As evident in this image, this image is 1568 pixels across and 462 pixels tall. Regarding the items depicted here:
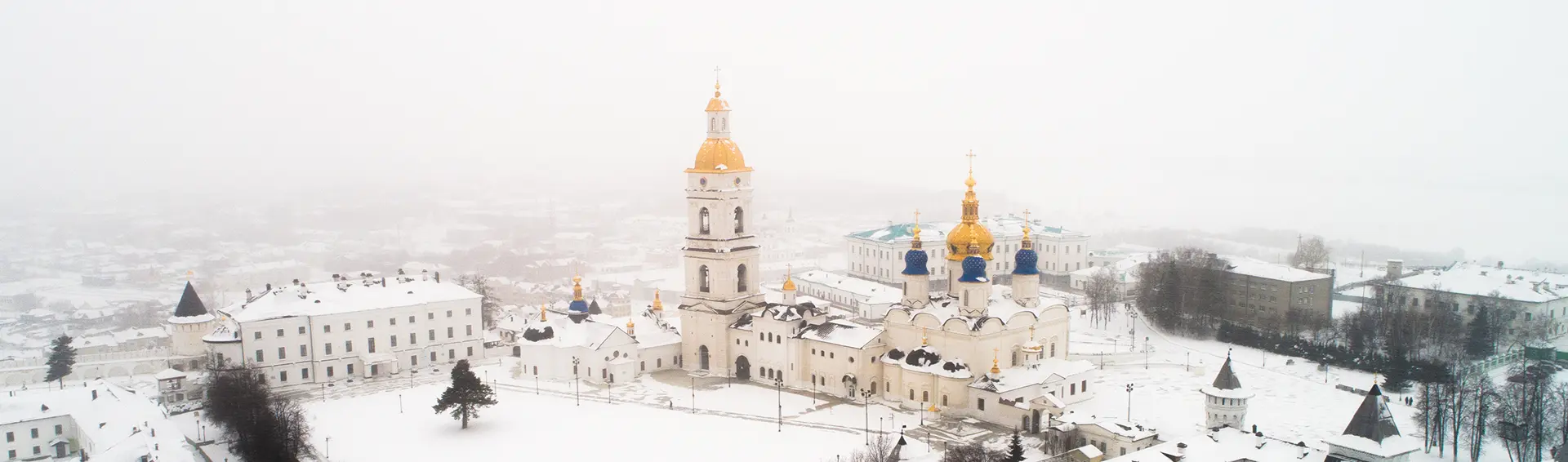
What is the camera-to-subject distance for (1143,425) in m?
26.7

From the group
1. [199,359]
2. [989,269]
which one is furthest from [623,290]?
[989,269]

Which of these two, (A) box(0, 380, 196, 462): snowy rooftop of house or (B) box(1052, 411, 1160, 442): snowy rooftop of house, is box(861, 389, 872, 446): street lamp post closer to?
(B) box(1052, 411, 1160, 442): snowy rooftop of house

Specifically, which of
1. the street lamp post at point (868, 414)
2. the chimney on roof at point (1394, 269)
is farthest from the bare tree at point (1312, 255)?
the street lamp post at point (868, 414)

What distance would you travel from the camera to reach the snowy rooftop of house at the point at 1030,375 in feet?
96.0

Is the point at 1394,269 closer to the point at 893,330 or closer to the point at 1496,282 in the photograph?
the point at 1496,282

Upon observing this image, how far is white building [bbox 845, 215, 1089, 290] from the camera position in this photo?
57.4 m

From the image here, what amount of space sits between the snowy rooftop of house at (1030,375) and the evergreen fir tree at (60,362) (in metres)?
31.4

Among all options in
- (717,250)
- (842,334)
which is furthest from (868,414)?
(717,250)

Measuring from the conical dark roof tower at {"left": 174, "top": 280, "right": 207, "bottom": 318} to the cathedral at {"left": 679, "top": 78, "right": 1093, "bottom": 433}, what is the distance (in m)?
17.7

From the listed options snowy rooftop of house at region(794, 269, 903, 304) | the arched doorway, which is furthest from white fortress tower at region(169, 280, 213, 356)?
snowy rooftop of house at region(794, 269, 903, 304)

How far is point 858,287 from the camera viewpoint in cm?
5172

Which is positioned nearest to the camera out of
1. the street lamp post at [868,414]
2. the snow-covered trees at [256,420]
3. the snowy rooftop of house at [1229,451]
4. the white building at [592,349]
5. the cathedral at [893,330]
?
the snowy rooftop of house at [1229,451]

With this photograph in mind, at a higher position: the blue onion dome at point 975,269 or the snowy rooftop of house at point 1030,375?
the blue onion dome at point 975,269

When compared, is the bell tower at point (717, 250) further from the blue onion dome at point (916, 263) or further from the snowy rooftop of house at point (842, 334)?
the blue onion dome at point (916, 263)
